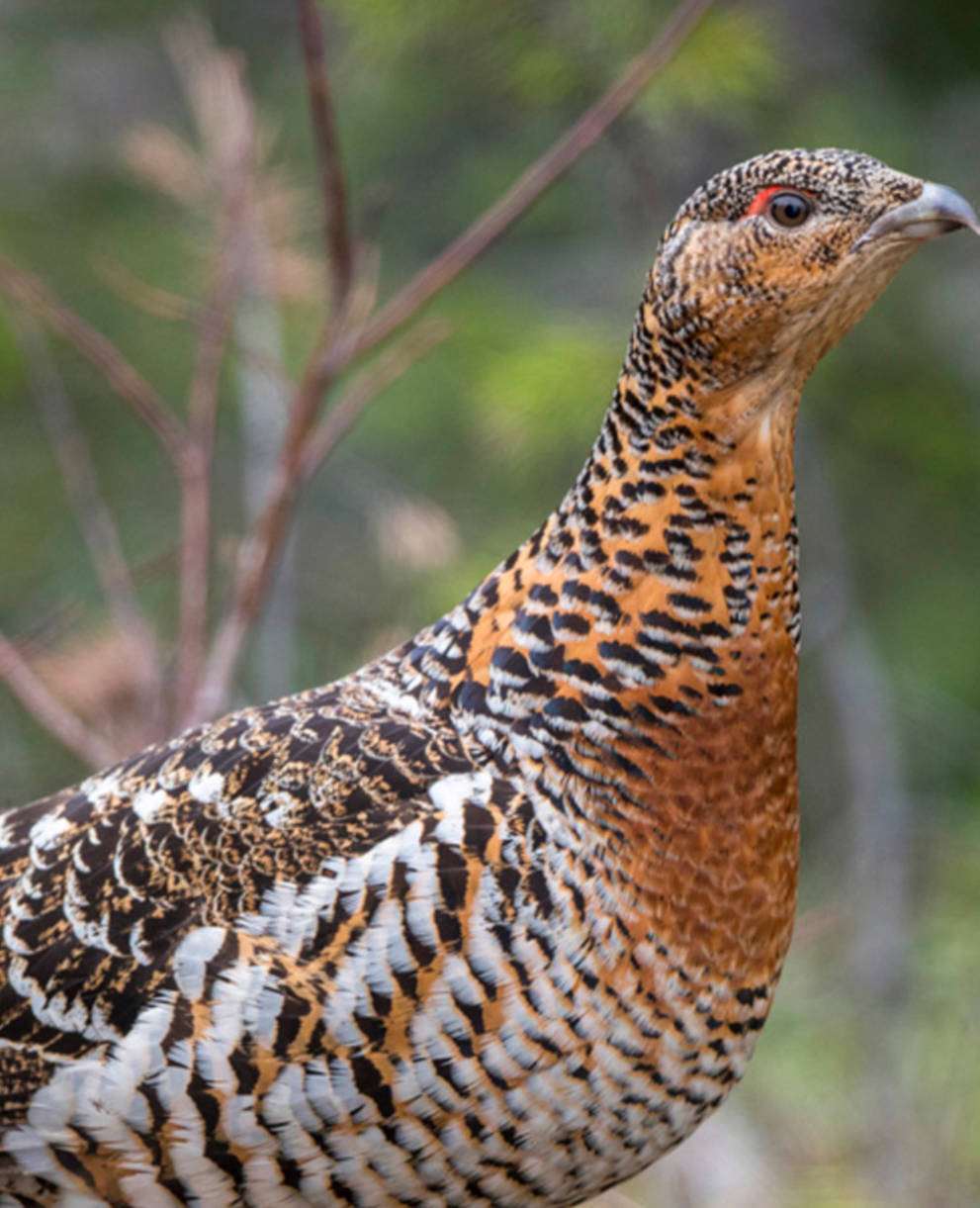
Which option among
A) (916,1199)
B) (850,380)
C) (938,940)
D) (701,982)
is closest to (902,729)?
(938,940)

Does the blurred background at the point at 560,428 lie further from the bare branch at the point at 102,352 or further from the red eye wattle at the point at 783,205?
the red eye wattle at the point at 783,205

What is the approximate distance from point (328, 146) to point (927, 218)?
1.20 meters

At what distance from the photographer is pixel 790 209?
2.07 m

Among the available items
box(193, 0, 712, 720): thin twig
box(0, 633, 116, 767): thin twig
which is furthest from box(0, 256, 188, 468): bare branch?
box(0, 633, 116, 767): thin twig

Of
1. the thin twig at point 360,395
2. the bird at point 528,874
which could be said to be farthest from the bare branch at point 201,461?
the bird at point 528,874

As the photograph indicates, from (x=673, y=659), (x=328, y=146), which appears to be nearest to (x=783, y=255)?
(x=673, y=659)

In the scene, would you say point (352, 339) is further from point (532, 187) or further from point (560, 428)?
point (560, 428)

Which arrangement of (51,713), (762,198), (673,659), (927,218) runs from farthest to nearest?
(51,713)
(673,659)
(762,198)
(927,218)

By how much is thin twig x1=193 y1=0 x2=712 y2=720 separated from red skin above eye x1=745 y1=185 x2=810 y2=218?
0.80 m

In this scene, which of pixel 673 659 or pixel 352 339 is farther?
pixel 352 339

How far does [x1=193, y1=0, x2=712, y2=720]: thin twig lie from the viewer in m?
2.86

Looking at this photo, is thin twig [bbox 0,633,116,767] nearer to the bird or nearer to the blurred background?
the blurred background

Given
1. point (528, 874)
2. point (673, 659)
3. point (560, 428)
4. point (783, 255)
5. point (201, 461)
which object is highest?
point (560, 428)

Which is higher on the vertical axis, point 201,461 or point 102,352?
point 102,352
